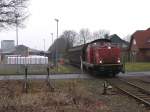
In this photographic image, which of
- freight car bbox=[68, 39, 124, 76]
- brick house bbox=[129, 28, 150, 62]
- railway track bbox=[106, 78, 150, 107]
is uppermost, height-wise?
brick house bbox=[129, 28, 150, 62]

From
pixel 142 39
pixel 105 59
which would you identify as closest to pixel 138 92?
pixel 105 59

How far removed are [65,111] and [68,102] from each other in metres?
2.31

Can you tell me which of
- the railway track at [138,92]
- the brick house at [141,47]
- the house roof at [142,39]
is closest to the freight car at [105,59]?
the railway track at [138,92]

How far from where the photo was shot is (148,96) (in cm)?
1933

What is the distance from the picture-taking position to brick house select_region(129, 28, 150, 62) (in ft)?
260

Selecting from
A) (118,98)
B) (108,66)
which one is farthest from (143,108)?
(108,66)

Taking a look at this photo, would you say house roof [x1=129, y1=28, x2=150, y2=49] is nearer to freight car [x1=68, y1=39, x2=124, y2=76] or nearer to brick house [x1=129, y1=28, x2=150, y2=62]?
brick house [x1=129, y1=28, x2=150, y2=62]

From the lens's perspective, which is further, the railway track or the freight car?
the freight car

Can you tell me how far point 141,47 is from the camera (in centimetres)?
7969

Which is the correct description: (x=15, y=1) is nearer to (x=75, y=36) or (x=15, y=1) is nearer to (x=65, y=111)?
(x=65, y=111)

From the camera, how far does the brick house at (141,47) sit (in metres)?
79.1

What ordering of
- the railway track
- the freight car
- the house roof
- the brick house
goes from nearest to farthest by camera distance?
1. the railway track
2. the freight car
3. the brick house
4. the house roof

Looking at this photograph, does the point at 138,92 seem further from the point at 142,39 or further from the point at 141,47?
the point at 142,39

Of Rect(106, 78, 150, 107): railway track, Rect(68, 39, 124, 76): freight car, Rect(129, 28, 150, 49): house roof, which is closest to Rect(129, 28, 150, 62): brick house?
Rect(129, 28, 150, 49): house roof
